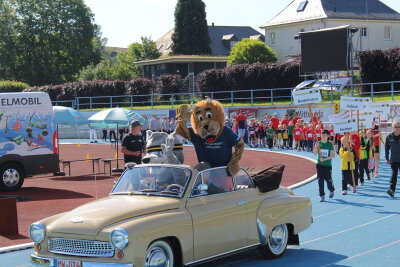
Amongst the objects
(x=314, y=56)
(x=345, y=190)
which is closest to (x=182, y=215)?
(x=345, y=190)

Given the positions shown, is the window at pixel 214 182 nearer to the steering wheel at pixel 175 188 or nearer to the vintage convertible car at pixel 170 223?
the vintage convertible car at pixel 170 223

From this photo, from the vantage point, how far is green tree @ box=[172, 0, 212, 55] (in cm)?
7744

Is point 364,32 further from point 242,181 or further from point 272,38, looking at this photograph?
point 242,181

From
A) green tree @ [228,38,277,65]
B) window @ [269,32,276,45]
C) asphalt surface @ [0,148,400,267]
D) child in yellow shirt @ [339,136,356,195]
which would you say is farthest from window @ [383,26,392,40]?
asphalt surface @ [0,148,400,267]

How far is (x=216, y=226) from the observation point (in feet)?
29.6

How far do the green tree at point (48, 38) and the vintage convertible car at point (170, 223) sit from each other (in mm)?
73573

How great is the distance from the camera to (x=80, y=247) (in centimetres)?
804

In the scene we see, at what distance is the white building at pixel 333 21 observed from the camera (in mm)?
64750

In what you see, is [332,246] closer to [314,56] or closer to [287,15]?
Answer: [314,56]

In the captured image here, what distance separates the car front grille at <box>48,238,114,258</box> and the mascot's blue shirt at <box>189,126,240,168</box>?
2.97 meters

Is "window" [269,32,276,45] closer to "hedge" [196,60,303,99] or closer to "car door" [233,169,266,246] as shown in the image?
"hedge" [196,60,303,99]

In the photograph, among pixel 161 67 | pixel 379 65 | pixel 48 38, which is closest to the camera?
pixel 379 65

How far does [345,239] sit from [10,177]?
10.5 m

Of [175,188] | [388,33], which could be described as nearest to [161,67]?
[388,33]
